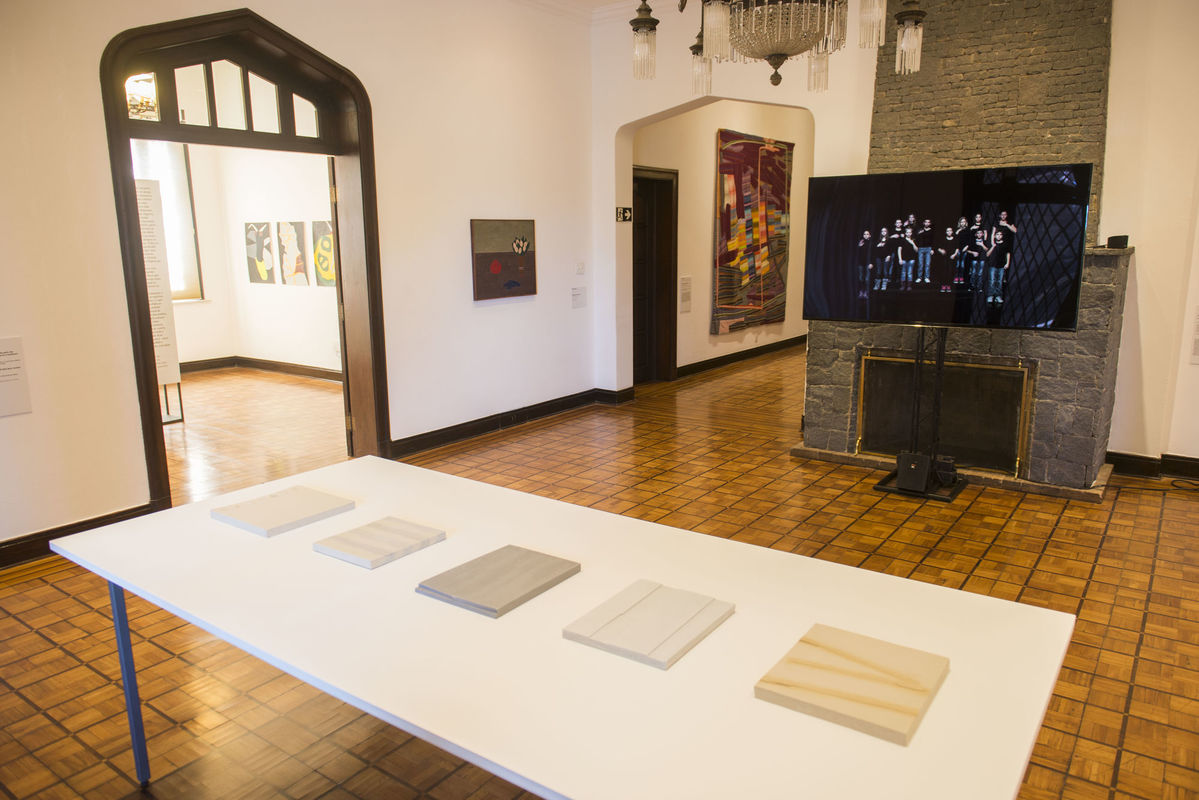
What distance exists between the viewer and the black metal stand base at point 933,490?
4621 millimetres

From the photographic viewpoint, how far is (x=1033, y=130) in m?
4.73

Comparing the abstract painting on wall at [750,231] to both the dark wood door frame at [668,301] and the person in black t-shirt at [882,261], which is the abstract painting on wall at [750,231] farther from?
the person in black t-shirt at [882,261]

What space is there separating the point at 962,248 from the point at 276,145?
398 cm

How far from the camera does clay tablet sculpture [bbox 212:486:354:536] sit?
7.24 ft

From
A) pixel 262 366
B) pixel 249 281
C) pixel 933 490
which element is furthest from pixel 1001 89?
pixel 262 366

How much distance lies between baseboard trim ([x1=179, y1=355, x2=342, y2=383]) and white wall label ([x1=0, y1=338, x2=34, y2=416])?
15.1 ft

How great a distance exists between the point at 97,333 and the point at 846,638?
387 centimetres

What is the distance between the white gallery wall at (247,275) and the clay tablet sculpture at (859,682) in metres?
7.51

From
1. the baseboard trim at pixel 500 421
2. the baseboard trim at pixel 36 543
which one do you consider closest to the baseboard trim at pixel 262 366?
the baseboard trim at pixel 500 421

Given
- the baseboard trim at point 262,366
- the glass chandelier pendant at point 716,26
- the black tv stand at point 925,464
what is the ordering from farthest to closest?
the baseboard trim at point 262,366
the black tv stand at point 925,464
the glass chandelier pendant at point 716,26

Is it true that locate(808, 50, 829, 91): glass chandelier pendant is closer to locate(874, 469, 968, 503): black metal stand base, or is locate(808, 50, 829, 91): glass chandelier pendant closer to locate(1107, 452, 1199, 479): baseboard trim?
locate(874, 469, 968, 503): black metal stand base

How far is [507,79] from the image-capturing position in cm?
604

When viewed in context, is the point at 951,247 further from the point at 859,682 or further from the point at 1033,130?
the point at 859,682

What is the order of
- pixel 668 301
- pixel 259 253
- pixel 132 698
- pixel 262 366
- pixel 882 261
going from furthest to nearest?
pixel 262 366, pixel 259 253, pixel 668 301, pixel 882 261, pixel 132 698
